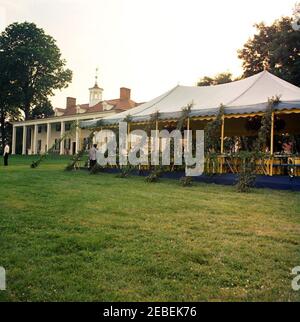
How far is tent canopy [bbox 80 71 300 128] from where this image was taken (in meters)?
13.2

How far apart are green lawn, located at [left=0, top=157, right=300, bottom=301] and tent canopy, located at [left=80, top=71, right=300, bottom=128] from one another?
19.5 ft

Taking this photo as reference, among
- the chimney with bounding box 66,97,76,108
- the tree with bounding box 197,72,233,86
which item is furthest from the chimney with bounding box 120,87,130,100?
the tree with bounding box 197,72,233,86

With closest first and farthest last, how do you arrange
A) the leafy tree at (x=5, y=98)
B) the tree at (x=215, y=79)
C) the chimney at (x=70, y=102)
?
the tree at (x=215, y=79), the leafy tree at (x=5, y=98), the chimney at (x=70, y=102)

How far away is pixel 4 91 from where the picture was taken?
1973 inches

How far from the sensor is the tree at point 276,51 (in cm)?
2359

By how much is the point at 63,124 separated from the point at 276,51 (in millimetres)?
29695

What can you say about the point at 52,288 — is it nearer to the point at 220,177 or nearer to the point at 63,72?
the point at 220,177

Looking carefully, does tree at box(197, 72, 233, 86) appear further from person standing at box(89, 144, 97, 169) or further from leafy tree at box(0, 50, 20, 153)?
leafy tree at box(0, 50, 20, 153)

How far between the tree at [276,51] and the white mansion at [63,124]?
16.6 metres

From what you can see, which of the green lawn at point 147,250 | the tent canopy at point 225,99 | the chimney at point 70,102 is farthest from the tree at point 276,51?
the chimney at point 70,102

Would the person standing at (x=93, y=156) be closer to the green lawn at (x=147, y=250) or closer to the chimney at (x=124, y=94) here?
the green lawn at (x=147, y=250)

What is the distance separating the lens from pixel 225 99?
602 inches

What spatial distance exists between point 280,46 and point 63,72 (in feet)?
→ 118

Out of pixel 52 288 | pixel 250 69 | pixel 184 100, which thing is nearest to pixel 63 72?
pixel 250 69
